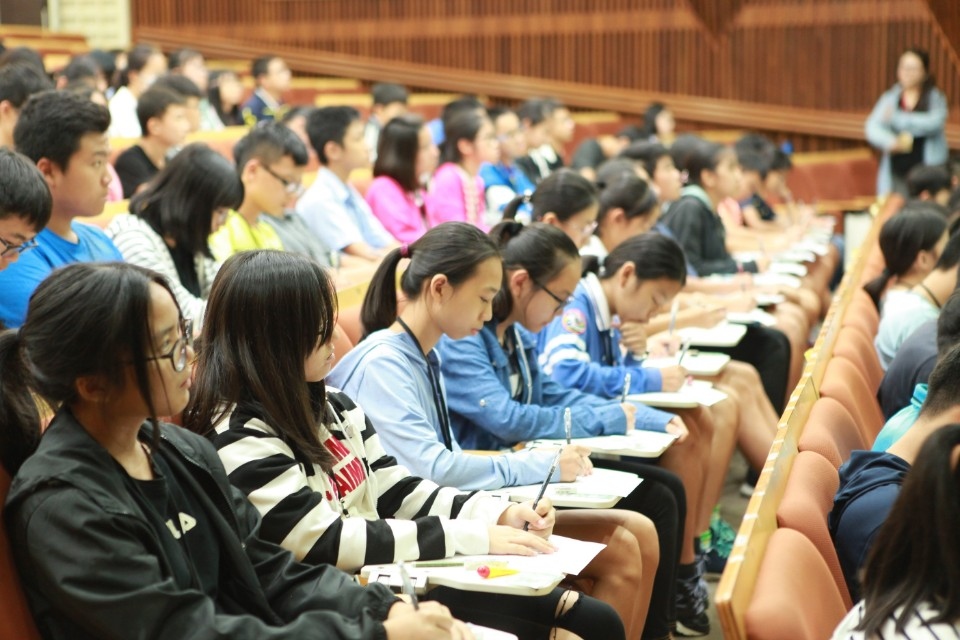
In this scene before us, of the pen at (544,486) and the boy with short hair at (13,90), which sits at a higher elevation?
the boy with short hair at (13,90)

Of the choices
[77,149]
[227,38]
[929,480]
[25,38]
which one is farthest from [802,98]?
[929,480]

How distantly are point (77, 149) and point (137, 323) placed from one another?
4.53 ft

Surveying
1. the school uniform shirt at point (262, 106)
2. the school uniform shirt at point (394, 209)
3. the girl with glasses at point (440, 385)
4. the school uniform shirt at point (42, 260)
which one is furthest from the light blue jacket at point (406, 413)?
the school uniform shirt at point (262, 106)

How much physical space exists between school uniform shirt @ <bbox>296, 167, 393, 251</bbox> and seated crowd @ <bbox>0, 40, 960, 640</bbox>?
1 centimetres

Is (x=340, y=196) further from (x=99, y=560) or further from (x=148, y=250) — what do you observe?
Result: (x=99, y=560)

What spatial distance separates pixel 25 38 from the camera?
8531 mm

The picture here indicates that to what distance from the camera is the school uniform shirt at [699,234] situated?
4883mm

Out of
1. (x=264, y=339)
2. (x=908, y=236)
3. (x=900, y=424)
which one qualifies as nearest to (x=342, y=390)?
(x=264, y=339)

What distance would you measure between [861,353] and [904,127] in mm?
4814

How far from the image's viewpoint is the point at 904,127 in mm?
7402

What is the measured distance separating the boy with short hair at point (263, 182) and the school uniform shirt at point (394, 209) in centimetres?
95

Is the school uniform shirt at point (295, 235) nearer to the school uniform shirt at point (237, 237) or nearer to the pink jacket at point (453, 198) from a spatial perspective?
the school uniform shirt at point (237, 237)

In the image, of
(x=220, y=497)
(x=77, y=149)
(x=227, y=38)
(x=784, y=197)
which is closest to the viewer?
(x=220, y=497)

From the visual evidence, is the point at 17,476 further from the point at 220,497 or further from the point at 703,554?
the point at 703,554
